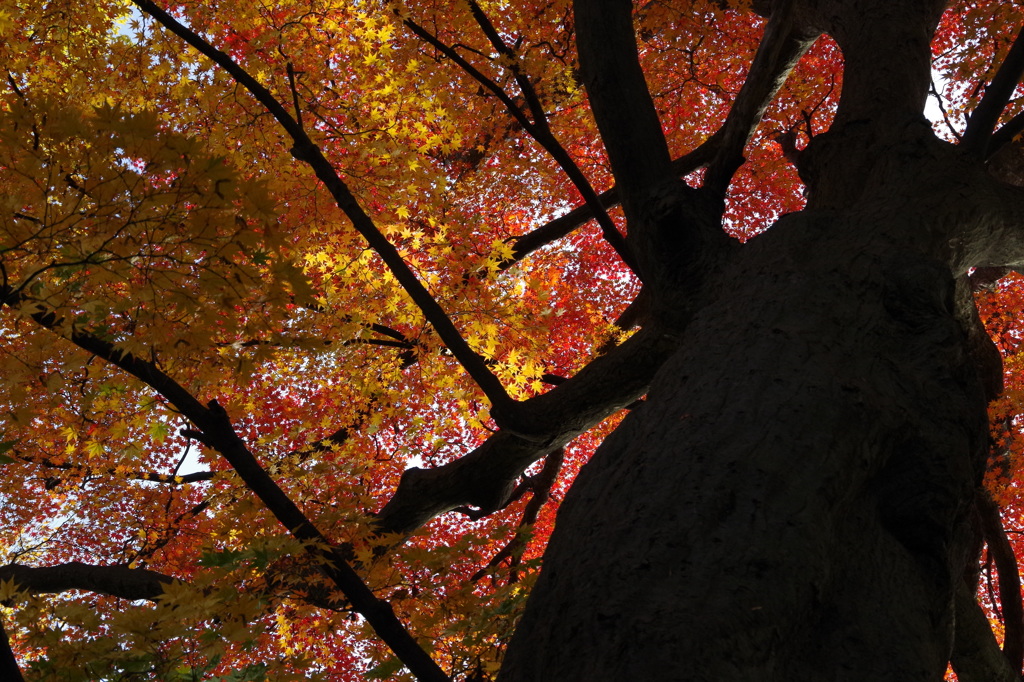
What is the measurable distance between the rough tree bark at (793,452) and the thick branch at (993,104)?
0.20 metres

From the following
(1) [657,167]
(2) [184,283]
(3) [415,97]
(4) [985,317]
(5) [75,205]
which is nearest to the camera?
(5) [75,205]

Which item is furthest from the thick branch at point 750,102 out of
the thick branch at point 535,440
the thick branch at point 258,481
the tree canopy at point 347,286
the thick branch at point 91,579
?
the thick branch at point 91,579

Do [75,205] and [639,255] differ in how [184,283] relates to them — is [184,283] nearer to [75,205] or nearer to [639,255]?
[75,205]

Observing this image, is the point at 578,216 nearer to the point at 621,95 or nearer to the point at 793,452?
the point at 621,95

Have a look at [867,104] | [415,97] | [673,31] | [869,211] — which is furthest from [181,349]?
[673,31]

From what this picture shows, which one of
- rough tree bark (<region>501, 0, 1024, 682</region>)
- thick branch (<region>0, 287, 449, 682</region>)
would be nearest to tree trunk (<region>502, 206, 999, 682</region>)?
rough tree bark (<region>501, 0, 1024, 682</region>)

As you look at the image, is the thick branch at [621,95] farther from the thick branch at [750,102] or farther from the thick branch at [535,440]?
the thick branch at [535,440]

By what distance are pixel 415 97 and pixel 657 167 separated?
191 inches

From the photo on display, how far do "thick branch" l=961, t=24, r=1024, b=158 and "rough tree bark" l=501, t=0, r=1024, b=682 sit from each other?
20 centimetres

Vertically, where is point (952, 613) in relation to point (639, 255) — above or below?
below

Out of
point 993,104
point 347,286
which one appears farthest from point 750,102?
point 347,286

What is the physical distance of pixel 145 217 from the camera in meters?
2.23

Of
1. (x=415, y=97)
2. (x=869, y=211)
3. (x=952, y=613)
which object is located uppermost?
(x=415, y=97)

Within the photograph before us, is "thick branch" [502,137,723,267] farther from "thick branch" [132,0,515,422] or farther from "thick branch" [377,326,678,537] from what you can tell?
"thick branch" [132,0,515,422]
